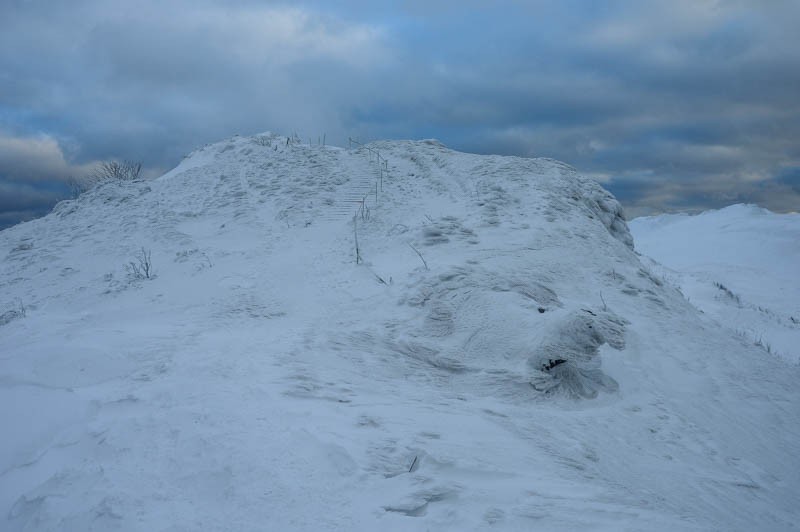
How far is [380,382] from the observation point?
4.57 meters

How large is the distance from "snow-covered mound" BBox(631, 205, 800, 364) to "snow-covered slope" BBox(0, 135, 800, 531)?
307cm

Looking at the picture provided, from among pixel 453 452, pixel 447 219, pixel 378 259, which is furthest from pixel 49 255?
pixel 453 452

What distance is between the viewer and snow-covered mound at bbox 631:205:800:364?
11766 millimetres

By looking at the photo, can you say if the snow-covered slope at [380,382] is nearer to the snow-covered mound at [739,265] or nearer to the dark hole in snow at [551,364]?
the dark hole in snow at [551,364]

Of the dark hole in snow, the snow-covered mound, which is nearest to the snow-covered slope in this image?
the dark hole in snow

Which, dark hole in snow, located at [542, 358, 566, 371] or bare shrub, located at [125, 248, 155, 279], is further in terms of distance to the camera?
bare shrub, located at [125, 248, 155, 279]

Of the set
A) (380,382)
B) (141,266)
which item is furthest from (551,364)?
(141,266)

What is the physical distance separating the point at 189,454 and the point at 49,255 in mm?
8020

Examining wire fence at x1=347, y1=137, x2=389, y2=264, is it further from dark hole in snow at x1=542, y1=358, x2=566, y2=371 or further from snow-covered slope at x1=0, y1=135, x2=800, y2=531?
dark hole in snow at x1=542, y1=358, x2=566, y2=371

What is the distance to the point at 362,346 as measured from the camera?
17.2ft

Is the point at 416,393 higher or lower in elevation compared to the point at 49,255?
lower

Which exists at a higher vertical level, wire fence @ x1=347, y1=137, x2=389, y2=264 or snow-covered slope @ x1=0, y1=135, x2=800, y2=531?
wire fence @ x1=347, y1=137, x2=389, y2=264

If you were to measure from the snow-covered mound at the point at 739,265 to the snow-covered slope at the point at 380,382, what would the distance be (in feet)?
10.1

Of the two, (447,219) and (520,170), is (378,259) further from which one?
(520,170)
